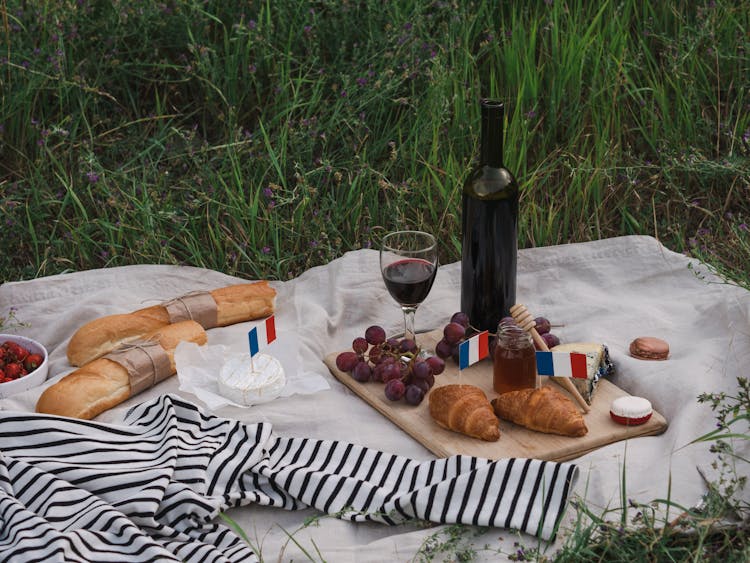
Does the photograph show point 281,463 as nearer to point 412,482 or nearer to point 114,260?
point 412,482

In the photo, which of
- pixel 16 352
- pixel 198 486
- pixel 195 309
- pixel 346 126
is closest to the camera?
pixel 198 486

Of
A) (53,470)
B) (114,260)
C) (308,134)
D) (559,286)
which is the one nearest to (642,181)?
(559,286)

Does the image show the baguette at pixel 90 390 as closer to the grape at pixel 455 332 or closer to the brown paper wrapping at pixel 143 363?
the brown paper wrapping at pixel 143 363

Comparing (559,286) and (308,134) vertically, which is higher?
(308,134)

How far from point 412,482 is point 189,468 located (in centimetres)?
53

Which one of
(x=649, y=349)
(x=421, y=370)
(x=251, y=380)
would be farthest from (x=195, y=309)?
(x=649, y=349)

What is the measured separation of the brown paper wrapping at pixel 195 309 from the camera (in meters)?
3.27

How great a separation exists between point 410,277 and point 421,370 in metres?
0.26

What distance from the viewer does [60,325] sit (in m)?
3.34

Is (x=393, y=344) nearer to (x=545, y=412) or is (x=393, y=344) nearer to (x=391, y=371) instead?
(x=391, y=371)

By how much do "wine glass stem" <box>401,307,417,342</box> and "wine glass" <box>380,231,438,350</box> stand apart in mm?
51

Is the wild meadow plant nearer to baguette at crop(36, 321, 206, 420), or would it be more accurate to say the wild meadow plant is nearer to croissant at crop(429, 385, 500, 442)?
baguette at crop(36, 321, 206, 420)

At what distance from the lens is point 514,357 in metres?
2.78

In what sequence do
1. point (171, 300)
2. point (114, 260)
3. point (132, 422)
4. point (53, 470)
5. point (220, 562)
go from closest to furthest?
point (220, 562)
point (53, 470)
point (132, 422)
point (171, 300)
point (114, 260)
